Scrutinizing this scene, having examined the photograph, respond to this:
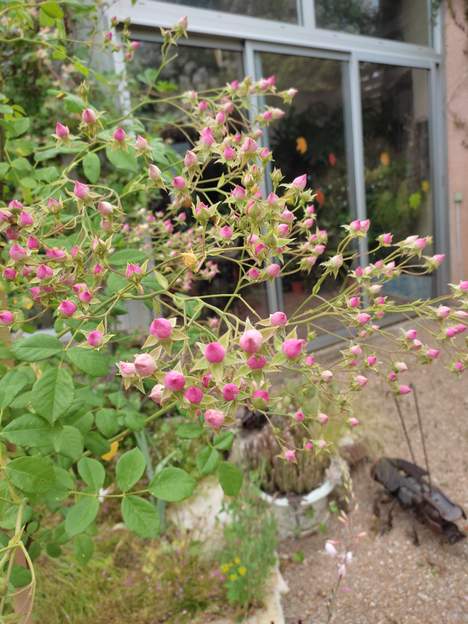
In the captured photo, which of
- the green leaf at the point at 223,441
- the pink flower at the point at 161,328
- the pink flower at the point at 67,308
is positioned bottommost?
the green leaf at the point at 223,441

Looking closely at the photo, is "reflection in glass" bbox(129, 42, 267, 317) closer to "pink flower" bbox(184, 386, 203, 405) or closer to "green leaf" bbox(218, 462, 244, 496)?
"green leaf" bbox(218, 462, 244, 496)

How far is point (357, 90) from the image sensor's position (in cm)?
347

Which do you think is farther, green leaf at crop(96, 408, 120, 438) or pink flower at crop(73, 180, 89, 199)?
green leaf at crop(96, 408, 120, 438)

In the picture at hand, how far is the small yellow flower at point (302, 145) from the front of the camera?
328 cm

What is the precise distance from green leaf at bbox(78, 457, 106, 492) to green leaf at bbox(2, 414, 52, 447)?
0.42 ft

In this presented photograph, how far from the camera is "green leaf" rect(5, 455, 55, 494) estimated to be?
21.7 inches

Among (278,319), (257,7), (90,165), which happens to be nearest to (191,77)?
(257,7)

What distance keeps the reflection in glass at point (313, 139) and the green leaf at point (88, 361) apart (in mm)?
2455

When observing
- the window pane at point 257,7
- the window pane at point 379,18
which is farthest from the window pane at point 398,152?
the window pane at point 257,7

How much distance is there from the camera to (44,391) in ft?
1.94

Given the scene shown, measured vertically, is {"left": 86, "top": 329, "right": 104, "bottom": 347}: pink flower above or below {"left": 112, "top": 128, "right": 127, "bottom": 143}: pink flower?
below

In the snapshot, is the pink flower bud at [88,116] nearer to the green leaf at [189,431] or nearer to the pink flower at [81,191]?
the pink flower at [81,191]

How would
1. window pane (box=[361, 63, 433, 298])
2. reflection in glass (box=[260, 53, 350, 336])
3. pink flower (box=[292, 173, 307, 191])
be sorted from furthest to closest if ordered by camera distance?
window pane (box=[361, 63, 433, 298])
reflection in glass (box=[260, 53, 350, 336])
pink flower (box=[292, 173, 307, 191])

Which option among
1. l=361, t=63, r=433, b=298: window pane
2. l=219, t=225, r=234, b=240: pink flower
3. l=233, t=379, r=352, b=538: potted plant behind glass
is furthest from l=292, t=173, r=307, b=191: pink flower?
l=361, t=63, r=433, b=298: window pane
